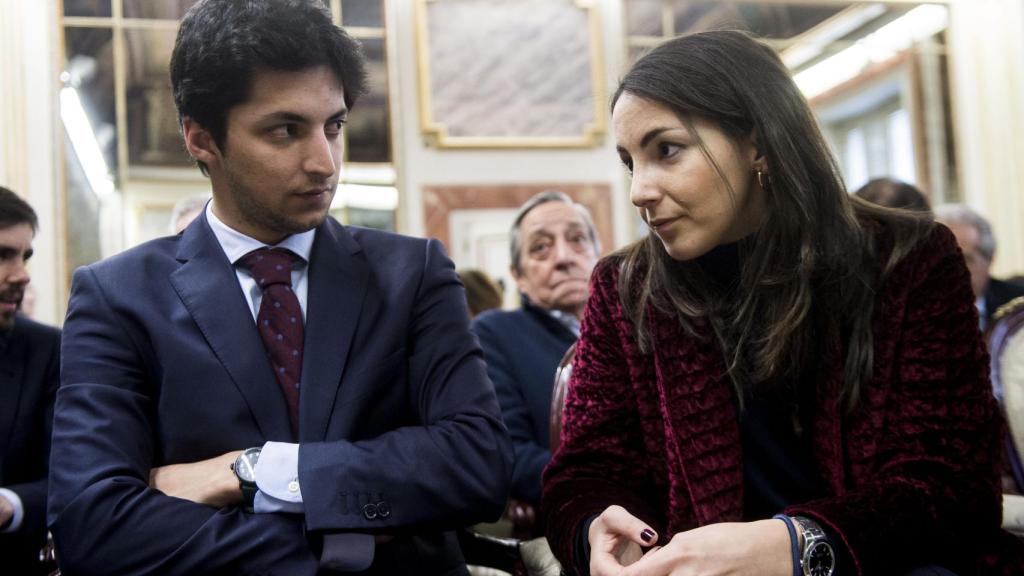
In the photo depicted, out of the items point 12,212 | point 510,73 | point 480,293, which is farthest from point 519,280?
point 510,73

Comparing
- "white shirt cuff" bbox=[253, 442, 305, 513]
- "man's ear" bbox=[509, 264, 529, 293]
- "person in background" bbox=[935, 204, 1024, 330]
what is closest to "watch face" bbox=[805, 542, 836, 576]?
"white shirt cuff" bbox=[253, 442, 305, 513]

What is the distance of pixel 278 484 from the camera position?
164 centimetres

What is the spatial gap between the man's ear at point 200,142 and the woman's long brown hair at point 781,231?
75 cm

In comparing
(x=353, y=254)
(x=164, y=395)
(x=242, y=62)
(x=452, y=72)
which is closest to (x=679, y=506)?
(x=353, y=254)

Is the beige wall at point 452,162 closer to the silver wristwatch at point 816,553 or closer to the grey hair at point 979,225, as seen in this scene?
the grey hair at point 979,225

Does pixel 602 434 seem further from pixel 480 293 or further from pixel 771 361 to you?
pixel 480 293

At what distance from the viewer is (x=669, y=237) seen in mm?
1687

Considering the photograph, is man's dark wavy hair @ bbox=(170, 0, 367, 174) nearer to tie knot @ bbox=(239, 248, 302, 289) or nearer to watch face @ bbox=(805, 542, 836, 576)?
tie knot @ bbox=(239, 248, 302, 289)

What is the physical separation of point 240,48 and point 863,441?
1.22 meters

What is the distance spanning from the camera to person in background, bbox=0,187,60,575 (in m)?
2.27

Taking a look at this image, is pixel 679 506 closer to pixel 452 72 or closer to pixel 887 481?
pixel 887 481

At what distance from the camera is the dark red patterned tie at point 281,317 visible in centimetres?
179

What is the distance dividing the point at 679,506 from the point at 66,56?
493 cm

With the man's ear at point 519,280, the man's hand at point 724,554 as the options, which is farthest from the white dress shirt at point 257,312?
the man's ear at point 519,280
